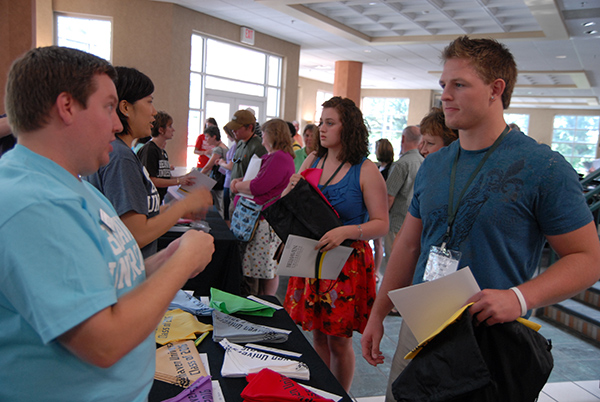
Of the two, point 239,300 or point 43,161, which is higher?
point 43,161

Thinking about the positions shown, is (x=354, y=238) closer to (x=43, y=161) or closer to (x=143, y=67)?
(x=43, y=161)

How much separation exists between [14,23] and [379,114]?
657 inches

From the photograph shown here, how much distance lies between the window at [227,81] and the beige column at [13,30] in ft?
18.6

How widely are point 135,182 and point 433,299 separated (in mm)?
1006

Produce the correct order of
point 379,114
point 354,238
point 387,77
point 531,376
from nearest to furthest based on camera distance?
point 531,376 < point 354,238 < point 387,77 < point 379,114

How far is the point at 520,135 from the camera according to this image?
123 cm

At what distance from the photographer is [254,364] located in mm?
1211

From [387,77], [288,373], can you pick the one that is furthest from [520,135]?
[387,77]

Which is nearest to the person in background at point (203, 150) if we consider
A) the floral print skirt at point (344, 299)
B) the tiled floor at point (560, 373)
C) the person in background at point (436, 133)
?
the tiled floor at point (560, 373)

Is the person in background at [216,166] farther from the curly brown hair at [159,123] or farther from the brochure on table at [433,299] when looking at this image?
the brochure on table at [433,299]

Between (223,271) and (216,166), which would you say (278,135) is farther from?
(216,166)

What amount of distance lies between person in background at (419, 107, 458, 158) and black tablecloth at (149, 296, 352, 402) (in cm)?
144

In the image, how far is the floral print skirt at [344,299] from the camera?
2.08 metres

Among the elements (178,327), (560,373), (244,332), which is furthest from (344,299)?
(560,373)
